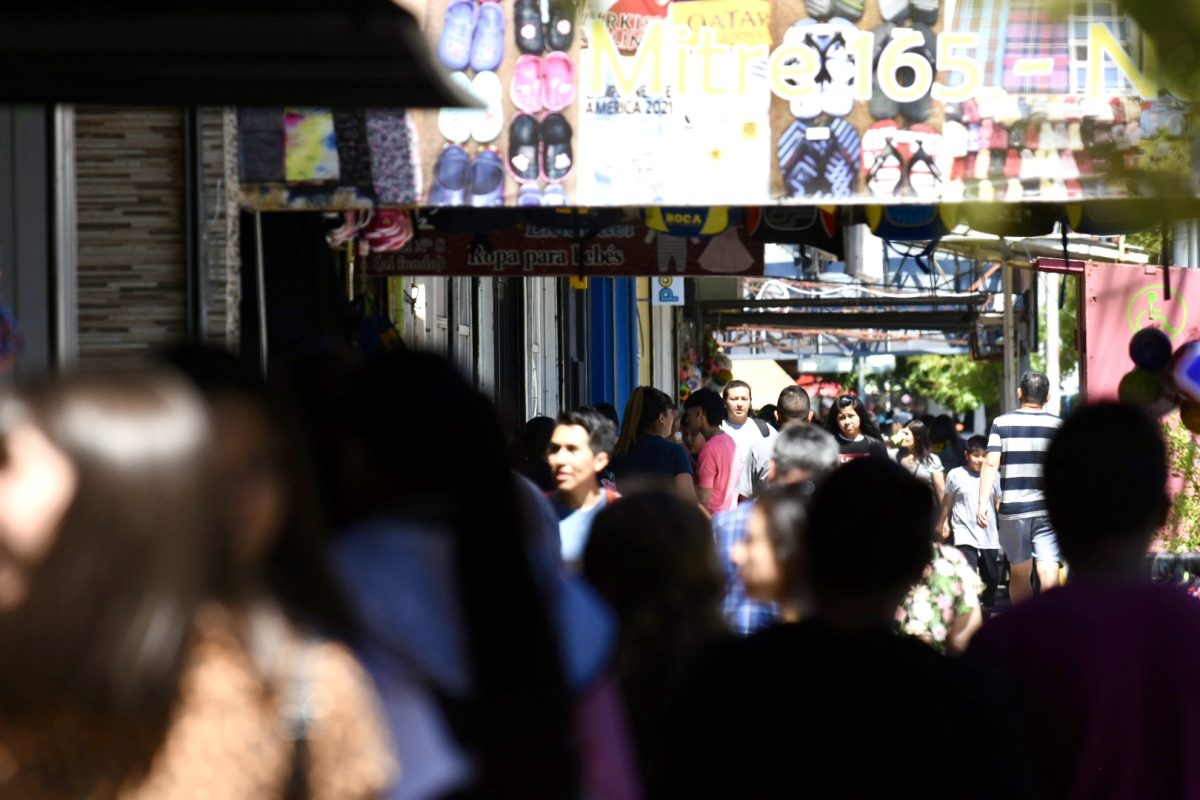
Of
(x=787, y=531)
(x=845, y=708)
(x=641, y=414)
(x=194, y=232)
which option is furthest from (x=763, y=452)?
(x=845, y=708)

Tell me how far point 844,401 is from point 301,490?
34.8 feet

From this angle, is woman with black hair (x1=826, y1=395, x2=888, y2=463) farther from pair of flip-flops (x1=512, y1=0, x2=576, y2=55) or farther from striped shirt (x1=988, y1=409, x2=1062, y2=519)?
pair of flip-flops (x1=512, y1=0, x2=576, y2=55)

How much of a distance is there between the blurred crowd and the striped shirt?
7.58 meters

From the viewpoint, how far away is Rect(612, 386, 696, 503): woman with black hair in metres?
8.59

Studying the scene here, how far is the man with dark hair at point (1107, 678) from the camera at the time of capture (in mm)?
2996

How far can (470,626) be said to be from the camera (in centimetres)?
246

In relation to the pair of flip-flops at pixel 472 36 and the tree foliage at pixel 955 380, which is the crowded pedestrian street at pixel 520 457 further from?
the tree foliage at pixel 955 380

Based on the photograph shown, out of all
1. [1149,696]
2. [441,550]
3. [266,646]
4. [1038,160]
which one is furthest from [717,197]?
[266,646]

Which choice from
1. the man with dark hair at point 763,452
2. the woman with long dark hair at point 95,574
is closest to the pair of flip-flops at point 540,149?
the man with dark hair at point 763,452

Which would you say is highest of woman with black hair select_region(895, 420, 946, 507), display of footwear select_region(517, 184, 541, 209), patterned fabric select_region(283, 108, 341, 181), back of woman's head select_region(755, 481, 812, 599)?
patterned fabric select_region(283, 108, 341, 181)

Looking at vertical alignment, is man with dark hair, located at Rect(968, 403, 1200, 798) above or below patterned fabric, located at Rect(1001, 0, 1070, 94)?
below

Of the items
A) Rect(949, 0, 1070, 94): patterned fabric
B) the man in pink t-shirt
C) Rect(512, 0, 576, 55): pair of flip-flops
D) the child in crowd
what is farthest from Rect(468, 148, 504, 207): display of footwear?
the child in crowd

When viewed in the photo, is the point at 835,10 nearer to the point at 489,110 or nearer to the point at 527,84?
the point at 527,84

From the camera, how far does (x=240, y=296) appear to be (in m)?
7.37
